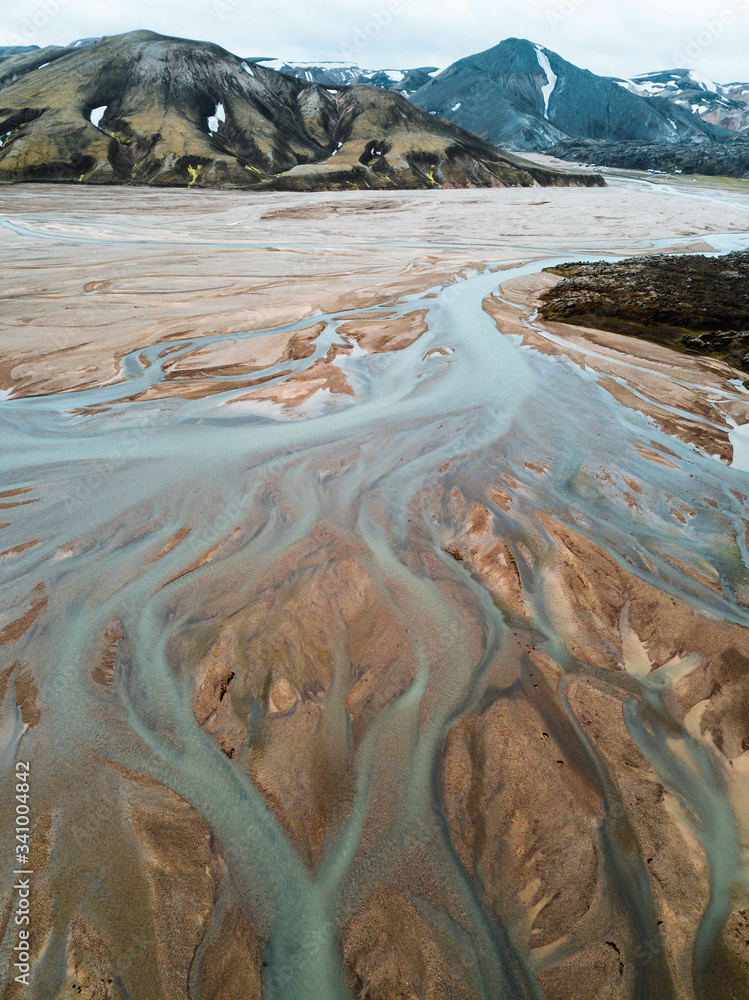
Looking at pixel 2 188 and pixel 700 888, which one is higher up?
pixel 2 188

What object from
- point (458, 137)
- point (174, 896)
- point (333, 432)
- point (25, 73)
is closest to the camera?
point (174, 896)

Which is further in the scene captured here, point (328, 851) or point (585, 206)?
point (585, 206)

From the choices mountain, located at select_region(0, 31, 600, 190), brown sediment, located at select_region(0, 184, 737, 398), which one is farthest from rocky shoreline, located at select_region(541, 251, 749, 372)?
mountain, located at select_region(0, 31, 600, 190)

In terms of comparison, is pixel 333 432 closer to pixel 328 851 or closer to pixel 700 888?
pixel 328 851

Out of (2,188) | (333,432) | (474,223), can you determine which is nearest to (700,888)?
(333,432)

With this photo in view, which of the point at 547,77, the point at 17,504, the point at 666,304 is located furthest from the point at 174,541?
the point at 547,77

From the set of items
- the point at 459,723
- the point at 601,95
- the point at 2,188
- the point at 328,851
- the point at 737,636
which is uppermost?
the point at 601,95

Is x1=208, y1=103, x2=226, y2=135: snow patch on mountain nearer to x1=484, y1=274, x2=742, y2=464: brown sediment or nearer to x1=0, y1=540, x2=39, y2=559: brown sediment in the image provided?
x1=484, y1=274, x2=742, y2=464: brown sediment

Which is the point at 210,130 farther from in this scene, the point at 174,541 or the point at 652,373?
the point at 174,541
